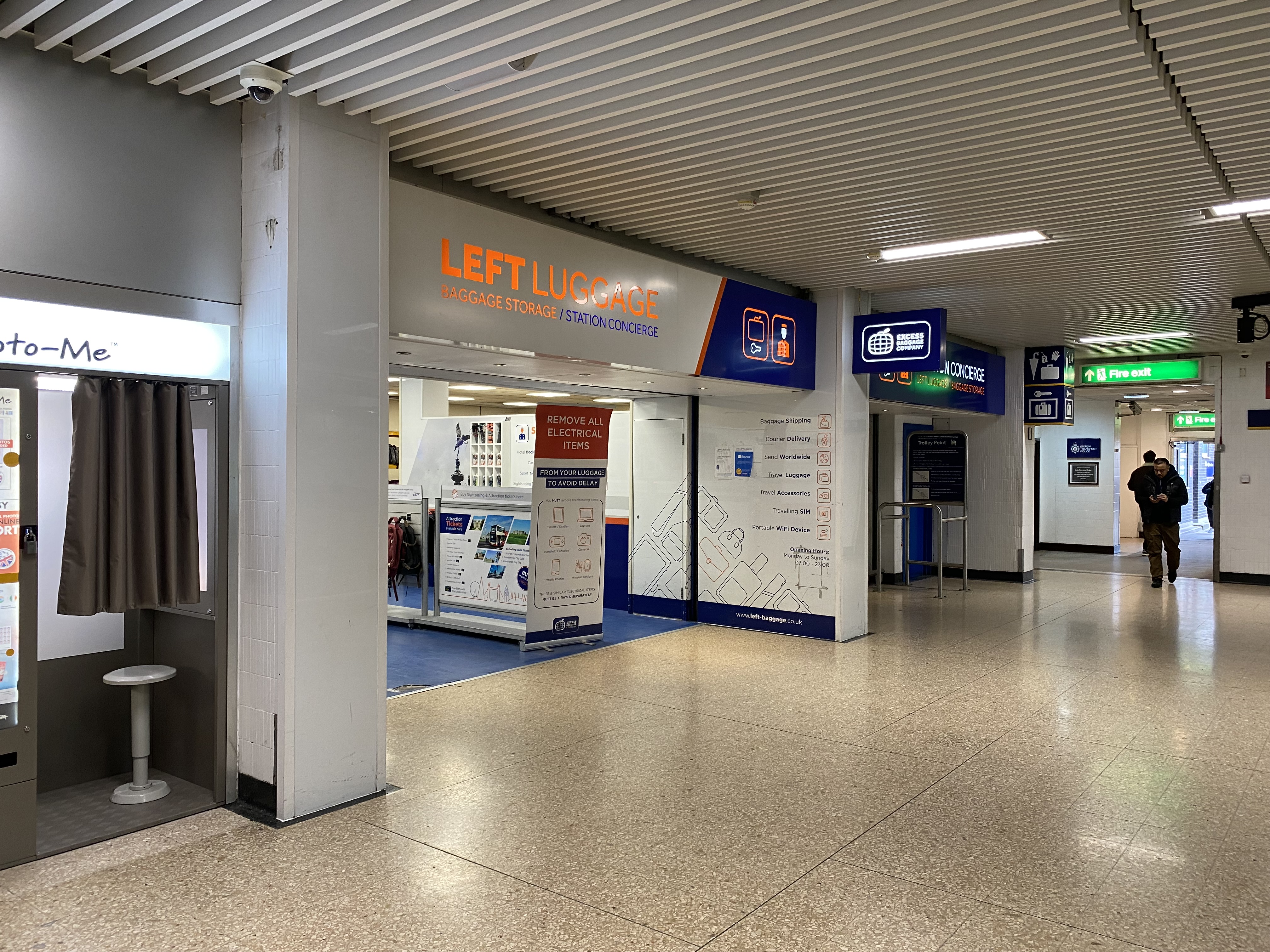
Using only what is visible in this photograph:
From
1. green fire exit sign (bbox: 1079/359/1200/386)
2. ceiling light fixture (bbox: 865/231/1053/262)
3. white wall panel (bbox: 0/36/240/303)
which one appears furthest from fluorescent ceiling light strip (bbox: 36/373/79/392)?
green fire exit sign (bbox: 1079/359/1200/386)

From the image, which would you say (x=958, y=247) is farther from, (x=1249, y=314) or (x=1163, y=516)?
(x=1163, y=516)

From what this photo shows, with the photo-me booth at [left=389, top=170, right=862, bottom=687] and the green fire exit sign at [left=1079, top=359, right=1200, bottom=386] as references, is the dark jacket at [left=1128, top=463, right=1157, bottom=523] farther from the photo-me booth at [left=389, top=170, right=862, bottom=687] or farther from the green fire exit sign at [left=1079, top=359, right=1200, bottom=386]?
the photo-me booth at [left=389, top=170, right=862, bottom=687]

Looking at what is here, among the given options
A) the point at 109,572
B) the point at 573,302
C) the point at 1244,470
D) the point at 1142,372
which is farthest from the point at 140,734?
the point at 1244,470

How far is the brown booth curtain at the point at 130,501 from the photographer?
3.54 meters

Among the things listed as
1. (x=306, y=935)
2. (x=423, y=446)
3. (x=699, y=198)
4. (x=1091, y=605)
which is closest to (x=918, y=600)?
(x=1091, y=605)

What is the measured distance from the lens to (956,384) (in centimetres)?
1027

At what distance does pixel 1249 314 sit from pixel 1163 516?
4.47 meters

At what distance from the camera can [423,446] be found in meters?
9.65

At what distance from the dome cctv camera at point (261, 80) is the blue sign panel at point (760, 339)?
362cm

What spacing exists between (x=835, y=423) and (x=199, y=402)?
196 inches

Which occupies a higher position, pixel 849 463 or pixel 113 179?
pixel 113 179

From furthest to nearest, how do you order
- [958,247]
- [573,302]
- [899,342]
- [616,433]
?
[616,433], [899,342], [958,247], [573,302]

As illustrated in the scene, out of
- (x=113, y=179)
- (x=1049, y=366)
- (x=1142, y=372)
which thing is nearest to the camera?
(x=113, y=179)

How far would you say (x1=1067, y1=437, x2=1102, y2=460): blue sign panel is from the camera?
15461 mm
